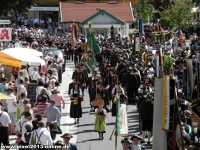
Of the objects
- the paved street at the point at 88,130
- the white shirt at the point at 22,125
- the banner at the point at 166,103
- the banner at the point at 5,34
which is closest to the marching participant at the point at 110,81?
the paved street at the point at 88,130

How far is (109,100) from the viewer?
28.9 meters

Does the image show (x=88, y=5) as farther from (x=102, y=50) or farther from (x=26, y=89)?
(x=26, y=89)

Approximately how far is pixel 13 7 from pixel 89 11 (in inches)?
620

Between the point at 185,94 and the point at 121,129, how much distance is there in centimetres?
631

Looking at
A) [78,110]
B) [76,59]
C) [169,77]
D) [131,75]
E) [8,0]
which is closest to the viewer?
[169,77]

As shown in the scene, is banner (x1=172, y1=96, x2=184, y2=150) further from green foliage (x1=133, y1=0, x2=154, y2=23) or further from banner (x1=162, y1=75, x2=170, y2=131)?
green foliage (x1=133, y1=0, x2=154, y2=23)

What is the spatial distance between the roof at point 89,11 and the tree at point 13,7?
933 cm

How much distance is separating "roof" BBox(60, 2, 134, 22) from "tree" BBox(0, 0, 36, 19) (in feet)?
30.6

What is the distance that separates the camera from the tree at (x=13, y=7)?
5831cm

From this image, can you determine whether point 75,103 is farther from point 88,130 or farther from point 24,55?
point 24,55

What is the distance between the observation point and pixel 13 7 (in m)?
59.4

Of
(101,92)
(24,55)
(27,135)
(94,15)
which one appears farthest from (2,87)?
(94,15)

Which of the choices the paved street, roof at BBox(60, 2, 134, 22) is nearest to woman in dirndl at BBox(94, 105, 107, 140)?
the paved street

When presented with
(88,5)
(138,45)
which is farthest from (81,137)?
(88,5)
